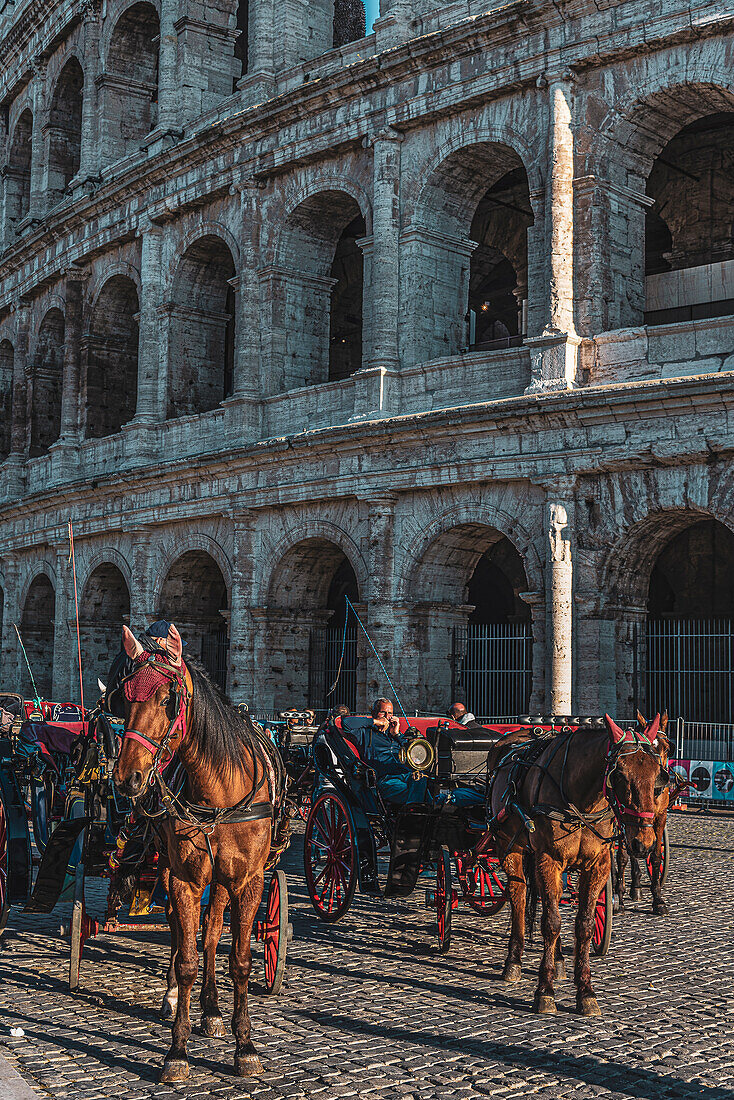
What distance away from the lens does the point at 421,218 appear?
15055 millimetres

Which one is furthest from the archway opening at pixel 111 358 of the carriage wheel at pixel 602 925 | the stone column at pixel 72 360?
the carriage wheel at pixel 602 925

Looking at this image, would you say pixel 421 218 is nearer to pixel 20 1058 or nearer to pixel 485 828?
pixel 485 828

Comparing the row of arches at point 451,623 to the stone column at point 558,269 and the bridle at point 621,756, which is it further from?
the bridle at point 621,756

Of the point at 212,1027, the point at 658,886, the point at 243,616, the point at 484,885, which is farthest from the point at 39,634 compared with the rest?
the point at 212,1027

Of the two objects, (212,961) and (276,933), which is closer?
(212,961)

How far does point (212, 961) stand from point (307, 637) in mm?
12346

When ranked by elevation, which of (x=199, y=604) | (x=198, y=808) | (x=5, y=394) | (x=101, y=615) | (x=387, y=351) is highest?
(x=5, y=394)

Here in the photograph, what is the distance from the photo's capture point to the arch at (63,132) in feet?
80.8

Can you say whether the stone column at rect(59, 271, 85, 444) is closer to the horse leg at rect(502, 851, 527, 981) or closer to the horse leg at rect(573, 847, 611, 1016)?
the horse leg at rect(502, 851, 527, 981)

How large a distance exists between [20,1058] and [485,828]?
2.87m

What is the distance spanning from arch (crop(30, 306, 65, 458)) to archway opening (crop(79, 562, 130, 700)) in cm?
444

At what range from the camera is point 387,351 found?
49.6ft

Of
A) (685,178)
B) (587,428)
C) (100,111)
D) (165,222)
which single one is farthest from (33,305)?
(587,428)

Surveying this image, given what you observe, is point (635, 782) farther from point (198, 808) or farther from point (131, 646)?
point (131, 646)
